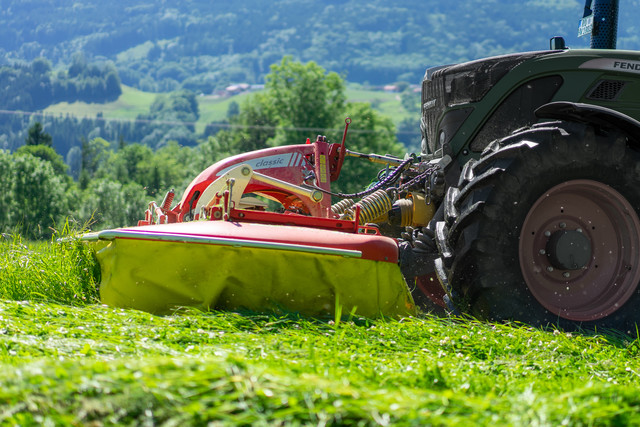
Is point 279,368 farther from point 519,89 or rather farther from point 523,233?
point 519,89

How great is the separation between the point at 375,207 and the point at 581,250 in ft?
6.34

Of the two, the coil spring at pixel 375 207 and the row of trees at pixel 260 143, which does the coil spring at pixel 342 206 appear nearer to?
the coil spring at pixel 375 207

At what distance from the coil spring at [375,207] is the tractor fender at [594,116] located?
175cm

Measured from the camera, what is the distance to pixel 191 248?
4121mm

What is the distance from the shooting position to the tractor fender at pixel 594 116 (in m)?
4.15

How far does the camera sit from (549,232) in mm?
4223

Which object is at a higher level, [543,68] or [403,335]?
[543,68]

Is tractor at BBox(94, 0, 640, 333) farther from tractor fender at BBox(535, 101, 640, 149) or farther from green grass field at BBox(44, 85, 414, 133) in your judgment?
green grass field at BBox(44, 85, 414, 133)

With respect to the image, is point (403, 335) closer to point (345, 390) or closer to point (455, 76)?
point (345, 390)

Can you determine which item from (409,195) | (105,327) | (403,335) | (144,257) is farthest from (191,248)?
(409,195)

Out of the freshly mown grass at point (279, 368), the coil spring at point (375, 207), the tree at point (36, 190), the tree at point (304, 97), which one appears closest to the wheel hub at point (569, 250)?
the freshly mown grass at point (279, 368)

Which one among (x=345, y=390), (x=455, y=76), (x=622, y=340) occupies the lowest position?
(x=622, y=340)

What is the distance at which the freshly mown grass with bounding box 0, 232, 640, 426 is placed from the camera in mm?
1990

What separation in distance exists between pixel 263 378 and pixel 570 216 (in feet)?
8.68
